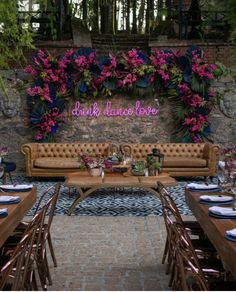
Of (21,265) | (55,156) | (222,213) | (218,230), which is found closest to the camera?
(21,265)

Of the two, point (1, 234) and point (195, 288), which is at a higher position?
point (1, 234)

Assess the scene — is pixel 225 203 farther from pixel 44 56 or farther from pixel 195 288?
pixel 44 56

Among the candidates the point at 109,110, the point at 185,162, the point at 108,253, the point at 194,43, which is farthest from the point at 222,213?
the point at 194,43

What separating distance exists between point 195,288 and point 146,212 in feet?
15.0

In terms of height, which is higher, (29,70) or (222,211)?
(29,70)

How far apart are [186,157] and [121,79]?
2186mm

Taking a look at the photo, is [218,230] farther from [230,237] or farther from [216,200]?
[216,200]

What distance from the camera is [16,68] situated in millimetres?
11992

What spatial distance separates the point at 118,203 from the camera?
8.39 m

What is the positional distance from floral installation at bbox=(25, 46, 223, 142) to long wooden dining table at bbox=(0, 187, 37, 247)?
7236mm

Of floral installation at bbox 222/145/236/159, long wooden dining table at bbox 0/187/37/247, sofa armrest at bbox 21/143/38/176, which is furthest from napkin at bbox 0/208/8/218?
sofa armrest at bbox 21/143/38/176

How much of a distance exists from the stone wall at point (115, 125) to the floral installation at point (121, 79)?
0.27 m

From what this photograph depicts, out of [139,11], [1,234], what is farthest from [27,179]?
[1,234]

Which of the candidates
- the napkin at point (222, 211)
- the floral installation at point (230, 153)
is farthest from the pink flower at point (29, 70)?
the napkin at point (222, 211)
